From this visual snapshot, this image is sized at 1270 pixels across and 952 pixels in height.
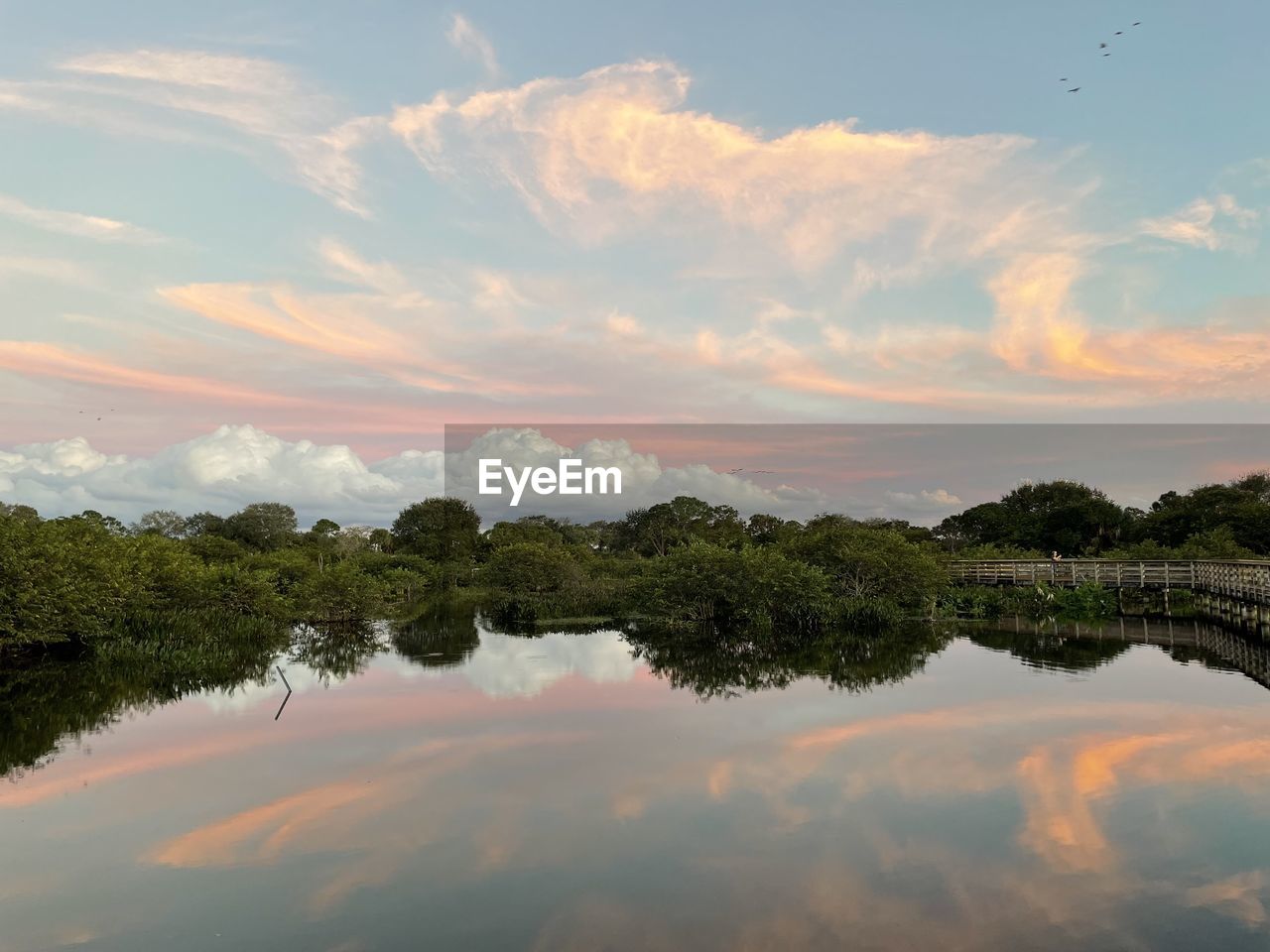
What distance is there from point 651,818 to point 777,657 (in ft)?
46.8

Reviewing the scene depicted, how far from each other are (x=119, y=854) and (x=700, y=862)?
679 cm

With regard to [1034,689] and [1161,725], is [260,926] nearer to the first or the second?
[1161,725]

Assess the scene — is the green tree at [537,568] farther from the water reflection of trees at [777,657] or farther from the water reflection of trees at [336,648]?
the water reflection of trees at [777,657]

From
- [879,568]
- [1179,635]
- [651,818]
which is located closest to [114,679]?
[651,818]

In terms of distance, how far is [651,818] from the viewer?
10922mm

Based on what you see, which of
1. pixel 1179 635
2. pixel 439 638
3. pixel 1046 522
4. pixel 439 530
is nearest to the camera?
pixel 1179 635

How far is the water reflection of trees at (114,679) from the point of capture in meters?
15.6

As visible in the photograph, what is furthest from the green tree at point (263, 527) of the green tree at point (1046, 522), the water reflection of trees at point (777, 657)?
the green tree at point (1046, 522)

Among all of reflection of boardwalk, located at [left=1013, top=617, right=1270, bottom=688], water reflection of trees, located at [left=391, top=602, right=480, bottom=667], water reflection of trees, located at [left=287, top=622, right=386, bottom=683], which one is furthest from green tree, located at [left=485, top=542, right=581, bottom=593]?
reflection of boardwalk, located at [left=1013, top=617, right=1270, bottom=688]

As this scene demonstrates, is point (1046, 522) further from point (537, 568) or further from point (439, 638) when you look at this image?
point (439, 638)

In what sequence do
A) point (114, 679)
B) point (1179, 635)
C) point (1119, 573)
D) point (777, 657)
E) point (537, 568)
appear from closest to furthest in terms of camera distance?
point (114, 679) → point (777, 657) → point (1179, 635) → point (1119, 573) → point (537, 568)

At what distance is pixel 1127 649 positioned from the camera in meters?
25.0

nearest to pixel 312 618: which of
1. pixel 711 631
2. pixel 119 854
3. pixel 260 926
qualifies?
pixel 711 631

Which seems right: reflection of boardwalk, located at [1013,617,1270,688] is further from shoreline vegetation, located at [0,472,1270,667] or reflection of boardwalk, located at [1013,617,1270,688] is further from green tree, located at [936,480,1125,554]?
green tree, located at [936,480,1125,554]
